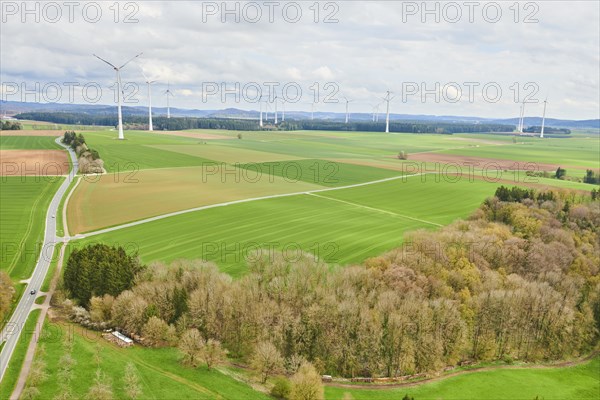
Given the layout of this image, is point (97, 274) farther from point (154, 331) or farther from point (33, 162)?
point (33, 162)

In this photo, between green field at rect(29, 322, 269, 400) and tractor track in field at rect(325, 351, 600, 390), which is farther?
tractor track in field at rect(325, 351, 600, 390)

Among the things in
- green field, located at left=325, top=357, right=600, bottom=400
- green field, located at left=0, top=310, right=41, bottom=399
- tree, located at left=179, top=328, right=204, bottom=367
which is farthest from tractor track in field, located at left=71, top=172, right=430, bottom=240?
green field, located at left=325, top=357, right=600, bottom=400

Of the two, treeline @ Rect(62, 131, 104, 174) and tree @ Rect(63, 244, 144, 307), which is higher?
treeline @ Rect(62, 131, 104, 174)

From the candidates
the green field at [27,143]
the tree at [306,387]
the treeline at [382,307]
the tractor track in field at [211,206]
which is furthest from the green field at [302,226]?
the green field at [27,143]

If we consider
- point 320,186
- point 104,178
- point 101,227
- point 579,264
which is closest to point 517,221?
point 579,264

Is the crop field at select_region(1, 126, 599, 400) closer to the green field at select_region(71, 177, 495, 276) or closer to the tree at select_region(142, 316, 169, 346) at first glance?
the green field at select_region(71, 177, 495, 276)

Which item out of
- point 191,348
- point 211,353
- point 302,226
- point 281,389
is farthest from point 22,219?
point 281,389

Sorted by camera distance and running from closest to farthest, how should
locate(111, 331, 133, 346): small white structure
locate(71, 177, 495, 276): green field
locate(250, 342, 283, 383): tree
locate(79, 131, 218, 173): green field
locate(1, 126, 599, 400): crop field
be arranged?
locate(250, 342, 283, 383): tree < locate(1, 126, 599, 400): crop field < locate(111, 331, 133, 346): small white structure < locate(71, 177, 495, 276): green field < locate(79, 131, 218, 173): green field
